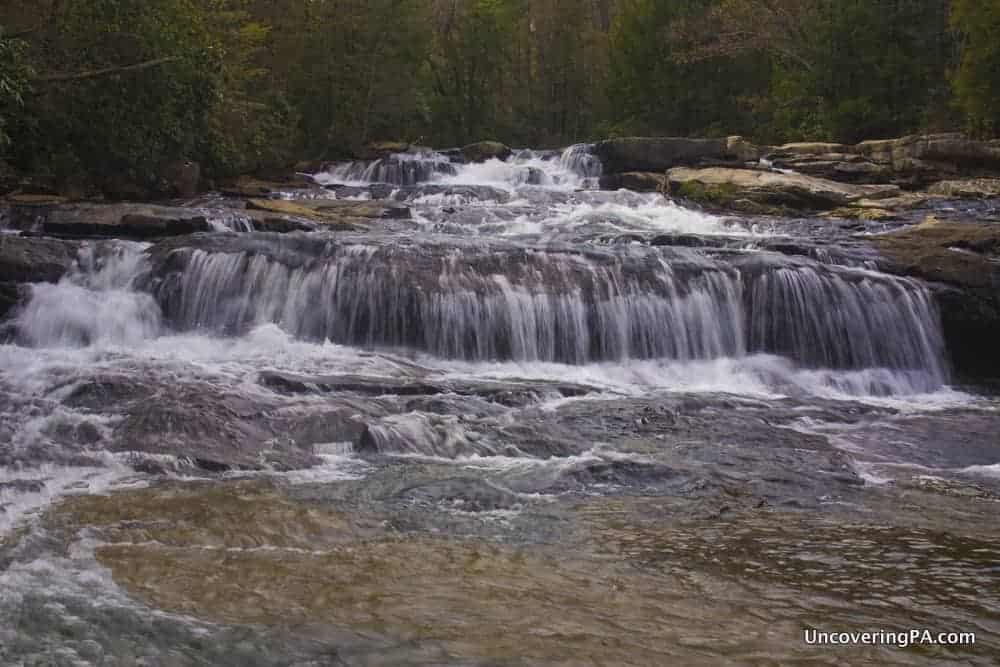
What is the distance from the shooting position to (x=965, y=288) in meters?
13.6

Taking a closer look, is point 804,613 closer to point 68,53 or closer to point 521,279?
point 521,279

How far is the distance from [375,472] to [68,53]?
13.0 metres

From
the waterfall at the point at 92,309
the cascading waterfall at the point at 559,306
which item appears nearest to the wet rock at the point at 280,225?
the cascading waterfall at the point at 559,306

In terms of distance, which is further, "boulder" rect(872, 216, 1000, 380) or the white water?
"boulder" rect(872, 216, 1000, 380)

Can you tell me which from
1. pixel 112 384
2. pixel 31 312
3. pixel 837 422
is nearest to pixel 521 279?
pixel 837 422

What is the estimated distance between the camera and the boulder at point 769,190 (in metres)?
21.0

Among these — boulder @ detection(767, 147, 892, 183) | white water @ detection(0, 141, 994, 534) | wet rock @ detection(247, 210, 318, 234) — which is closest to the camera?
white water @ detection(0, 141, 994, 534)

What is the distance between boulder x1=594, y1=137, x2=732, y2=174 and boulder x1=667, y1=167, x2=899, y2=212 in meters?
2.56


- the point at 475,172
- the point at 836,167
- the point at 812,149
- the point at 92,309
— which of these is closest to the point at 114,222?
the point at 92,309

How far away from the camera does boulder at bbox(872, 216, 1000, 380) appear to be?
43.5ft

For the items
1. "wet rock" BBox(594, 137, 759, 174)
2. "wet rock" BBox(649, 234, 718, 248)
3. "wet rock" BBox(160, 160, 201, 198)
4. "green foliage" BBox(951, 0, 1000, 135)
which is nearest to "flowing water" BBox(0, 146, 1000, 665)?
"wet rock" BBox(649, 234, 718, 248)

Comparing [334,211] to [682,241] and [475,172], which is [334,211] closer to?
[682,241]

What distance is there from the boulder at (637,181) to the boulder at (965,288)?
9672mm

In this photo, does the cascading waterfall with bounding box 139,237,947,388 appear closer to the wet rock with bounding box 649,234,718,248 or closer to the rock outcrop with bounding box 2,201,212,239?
the wet rock with bounding box 649,234,718,248
